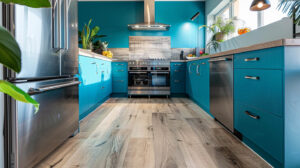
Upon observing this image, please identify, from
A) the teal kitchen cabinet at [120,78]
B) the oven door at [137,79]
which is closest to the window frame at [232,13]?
the oven door at [137,79]

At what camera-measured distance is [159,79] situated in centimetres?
436

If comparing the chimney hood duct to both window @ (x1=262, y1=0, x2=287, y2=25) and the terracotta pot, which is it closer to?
the terracotta pot

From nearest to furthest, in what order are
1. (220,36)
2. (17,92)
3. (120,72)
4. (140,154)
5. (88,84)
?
(17,92) < (140,154) < (88,84) < (220,36) < (120,72)

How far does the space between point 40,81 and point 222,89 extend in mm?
1747

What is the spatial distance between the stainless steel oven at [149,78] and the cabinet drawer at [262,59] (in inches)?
105

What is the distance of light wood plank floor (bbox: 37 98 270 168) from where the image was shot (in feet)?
4.29

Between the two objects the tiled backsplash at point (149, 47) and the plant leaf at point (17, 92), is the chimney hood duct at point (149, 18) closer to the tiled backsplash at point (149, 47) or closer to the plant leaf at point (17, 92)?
the tiled backsplash at point (149, 47)

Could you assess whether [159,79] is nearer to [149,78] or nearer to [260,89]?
[149,78]

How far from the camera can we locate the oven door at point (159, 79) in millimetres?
4352

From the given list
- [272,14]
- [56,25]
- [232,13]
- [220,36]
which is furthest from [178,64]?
[56,25]

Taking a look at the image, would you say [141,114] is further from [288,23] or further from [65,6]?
[288,23]

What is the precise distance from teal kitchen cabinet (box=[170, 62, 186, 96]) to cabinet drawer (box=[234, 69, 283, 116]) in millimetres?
2676

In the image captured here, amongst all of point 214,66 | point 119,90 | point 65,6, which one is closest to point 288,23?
point 214,66

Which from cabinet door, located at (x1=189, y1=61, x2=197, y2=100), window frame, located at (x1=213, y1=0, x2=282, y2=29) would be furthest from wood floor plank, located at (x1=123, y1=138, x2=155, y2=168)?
window frame, located at (x1=213, y1=0, x2=282, y2=29)
